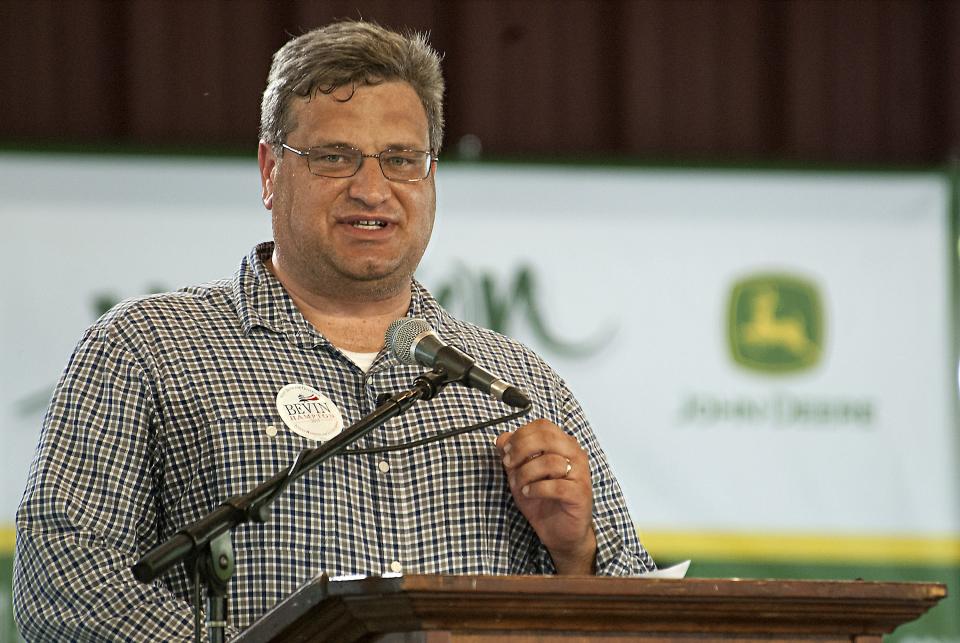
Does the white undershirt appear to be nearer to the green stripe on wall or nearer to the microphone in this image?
the microphone

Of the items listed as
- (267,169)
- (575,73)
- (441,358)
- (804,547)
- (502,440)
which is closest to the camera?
(441,358)

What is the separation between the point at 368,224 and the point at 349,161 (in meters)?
0.11

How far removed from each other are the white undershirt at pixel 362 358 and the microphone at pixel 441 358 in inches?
14.2

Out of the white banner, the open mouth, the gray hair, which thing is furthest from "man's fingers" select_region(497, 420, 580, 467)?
the white banner

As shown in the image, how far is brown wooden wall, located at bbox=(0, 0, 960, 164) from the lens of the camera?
4211 mm

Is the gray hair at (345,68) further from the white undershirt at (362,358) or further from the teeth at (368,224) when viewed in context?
the white undershirt at (362,358)

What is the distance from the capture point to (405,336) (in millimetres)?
1882

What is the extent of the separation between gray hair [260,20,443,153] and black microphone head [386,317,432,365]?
1.89ft

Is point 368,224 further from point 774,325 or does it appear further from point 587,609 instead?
point 774,325

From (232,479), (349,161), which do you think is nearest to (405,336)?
(232,479)

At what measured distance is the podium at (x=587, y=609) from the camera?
4.55 feet

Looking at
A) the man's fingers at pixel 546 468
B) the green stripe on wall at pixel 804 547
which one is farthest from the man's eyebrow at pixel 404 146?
the green stripe on wall at pixel 804 547

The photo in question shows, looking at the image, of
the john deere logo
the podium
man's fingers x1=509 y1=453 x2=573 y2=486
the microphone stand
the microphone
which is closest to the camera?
the podium

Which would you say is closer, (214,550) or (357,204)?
(214,550)
